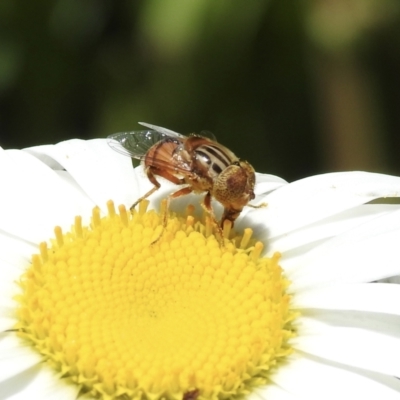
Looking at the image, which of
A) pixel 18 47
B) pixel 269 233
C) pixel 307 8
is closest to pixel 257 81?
pixel 307 8

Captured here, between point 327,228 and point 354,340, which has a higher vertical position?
point 327,228

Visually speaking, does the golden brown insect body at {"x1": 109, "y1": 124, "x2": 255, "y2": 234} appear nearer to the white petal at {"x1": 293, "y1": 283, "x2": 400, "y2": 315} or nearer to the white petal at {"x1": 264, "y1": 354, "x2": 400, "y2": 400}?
the white petal at {"x1": 293, "y1": 283, "x2": 400, "y2": 315}

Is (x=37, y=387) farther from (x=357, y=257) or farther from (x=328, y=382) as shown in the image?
(x=357, y=257)

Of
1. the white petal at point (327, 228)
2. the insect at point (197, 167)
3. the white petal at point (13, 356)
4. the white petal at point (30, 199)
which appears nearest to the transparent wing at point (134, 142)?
the insect at point (197, 167)

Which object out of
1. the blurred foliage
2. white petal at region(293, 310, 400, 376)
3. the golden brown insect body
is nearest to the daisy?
white petal at region(293, 310, 400, 376)

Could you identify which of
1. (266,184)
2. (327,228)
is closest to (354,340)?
(327,228)

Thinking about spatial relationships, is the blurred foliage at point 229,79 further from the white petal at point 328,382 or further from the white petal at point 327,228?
the white petal at point 328,382
